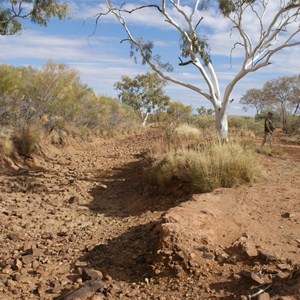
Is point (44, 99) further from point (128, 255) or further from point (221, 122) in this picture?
point (128, 255)

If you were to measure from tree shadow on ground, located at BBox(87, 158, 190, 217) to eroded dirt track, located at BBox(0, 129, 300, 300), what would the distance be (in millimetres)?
44

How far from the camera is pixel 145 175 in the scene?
9.94 meters

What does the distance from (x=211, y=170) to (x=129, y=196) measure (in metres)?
2.04

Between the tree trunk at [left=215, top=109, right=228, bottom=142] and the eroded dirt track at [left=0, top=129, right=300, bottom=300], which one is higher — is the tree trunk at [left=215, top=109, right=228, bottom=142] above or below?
above

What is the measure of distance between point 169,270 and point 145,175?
5291 millimetres

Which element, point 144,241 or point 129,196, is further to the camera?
point 129,196

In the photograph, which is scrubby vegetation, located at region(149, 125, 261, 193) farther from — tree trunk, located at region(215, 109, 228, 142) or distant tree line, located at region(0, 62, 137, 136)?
distant tree line, located at region(0, 62, 137, 136)

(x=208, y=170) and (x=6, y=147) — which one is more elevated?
(x=208, y=170)

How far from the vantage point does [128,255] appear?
5.33 meters

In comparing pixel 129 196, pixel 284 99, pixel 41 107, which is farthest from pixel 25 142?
pixel 284 99

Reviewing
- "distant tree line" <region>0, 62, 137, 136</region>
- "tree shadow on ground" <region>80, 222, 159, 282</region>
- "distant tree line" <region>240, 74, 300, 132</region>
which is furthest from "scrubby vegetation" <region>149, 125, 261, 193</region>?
"distant tree line" <region>240, 74, 300, 132</region>

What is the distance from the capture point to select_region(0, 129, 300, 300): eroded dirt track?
4410 millimetres

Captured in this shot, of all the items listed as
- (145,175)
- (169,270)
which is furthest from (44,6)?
(169,270)

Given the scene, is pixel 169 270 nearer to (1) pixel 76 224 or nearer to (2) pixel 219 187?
(1) pixel 76 224
